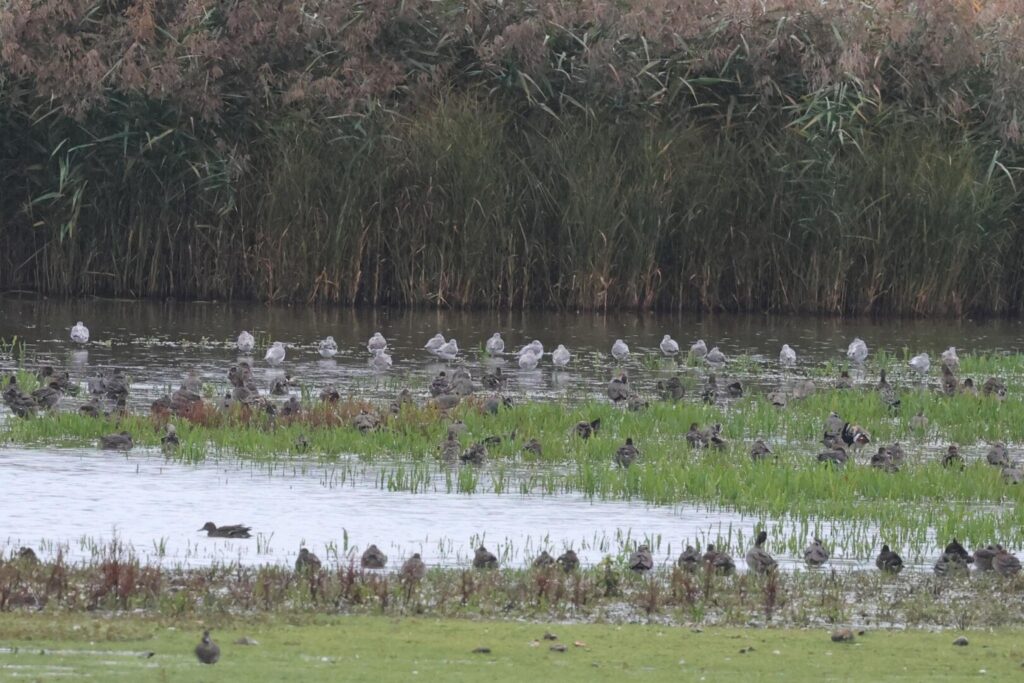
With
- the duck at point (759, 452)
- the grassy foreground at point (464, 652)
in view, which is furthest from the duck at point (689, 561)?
the duck at point (759, 452)

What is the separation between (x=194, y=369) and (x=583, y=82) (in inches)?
378

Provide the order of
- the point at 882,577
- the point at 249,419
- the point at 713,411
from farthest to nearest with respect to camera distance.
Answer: the point at 713,411
the point at 249,419
the point at 882,577

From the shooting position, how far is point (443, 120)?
26891 mm

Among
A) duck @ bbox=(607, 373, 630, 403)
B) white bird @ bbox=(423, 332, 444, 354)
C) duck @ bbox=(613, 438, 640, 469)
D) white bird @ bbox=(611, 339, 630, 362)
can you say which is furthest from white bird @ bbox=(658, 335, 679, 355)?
duck @ bbox=(613, 438, 640, 469)

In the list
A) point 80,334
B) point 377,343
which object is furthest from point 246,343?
point 80,334

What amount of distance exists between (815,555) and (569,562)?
5.02 feet

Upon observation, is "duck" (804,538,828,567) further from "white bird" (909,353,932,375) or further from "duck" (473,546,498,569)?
"white bird" (909,353,932,375)

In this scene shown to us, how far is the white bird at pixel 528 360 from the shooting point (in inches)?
806

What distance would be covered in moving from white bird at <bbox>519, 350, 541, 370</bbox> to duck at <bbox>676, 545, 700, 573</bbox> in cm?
1006

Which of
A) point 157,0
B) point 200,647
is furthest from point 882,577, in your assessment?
point 157,0

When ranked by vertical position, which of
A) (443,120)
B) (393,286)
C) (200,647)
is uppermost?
(443,120)

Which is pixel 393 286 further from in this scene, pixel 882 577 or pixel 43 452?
pixel 882 577

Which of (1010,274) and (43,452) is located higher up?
(1010,274)

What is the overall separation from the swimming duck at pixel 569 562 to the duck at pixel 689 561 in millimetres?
562
